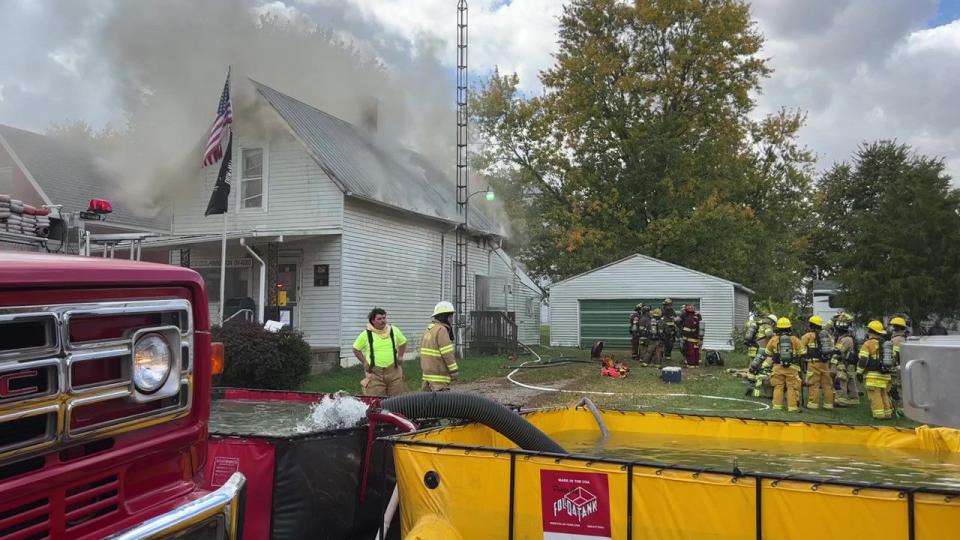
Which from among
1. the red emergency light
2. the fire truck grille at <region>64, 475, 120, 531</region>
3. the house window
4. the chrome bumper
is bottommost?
the chrome bumper

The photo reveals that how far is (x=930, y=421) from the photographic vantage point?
313 cm

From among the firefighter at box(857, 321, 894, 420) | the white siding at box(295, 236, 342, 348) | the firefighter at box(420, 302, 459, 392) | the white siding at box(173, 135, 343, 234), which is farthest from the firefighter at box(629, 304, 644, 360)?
the firefighter at box(420, 302, 459, 392)

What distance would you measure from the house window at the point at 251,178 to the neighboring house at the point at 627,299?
13164 millimetres

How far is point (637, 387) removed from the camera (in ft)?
45.2

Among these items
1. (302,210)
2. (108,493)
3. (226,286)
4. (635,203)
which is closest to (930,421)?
(108,493)

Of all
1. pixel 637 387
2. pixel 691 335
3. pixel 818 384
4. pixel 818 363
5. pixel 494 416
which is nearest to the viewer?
pixel 494 416

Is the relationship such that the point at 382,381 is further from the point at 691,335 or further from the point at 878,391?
the point at 691,335

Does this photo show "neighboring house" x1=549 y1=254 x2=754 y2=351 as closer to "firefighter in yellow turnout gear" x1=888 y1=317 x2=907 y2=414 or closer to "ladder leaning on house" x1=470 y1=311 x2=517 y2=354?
"ladder leaning on house" x1=470 y1=311 x2=517 y2=354

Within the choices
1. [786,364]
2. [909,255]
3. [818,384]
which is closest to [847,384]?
[818,384]

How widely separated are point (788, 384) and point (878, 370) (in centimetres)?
130

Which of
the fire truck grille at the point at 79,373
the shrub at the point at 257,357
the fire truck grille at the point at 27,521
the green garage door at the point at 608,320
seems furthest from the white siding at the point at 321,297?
the fire truck grille at the point at 27,521

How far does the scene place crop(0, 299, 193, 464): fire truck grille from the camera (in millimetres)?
1691

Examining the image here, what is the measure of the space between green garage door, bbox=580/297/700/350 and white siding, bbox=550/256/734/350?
→ 19cm

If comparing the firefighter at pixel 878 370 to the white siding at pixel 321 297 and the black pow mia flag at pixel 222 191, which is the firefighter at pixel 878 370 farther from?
the black pow mia flag at pixel 222 191
